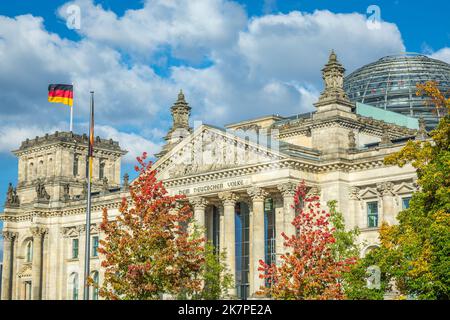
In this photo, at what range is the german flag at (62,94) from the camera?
61.2 meters

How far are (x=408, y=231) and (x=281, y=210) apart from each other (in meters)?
23.5

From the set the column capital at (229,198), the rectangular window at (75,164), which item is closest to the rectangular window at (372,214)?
the column capital at (229,198)

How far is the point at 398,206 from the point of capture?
2491 inches

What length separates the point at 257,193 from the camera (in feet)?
219

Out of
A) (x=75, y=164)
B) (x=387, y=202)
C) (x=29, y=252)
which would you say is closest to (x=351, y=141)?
(x=387, y=202)

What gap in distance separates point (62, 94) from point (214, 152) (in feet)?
50.6

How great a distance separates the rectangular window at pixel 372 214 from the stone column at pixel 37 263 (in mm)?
42390

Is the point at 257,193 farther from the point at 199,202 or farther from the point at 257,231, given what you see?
the point at 199,202

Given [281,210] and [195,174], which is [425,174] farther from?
[195,174]

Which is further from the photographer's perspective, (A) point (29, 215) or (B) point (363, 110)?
(A) point (29, 215)

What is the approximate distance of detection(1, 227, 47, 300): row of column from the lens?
9225cm

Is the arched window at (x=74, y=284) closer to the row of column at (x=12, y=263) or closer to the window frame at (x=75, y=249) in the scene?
the window frame at (x=75, y=249)
